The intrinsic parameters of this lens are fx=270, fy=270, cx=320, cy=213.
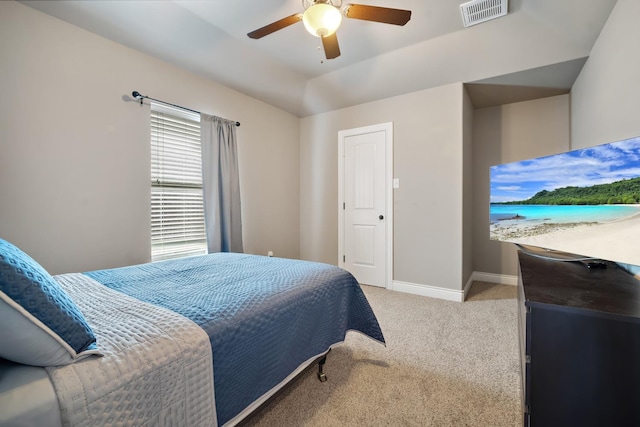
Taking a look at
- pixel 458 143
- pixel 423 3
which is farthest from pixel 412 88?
pixel 423 3

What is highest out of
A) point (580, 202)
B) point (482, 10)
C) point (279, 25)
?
point (482, 10)

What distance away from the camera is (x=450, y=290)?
3.11 meters

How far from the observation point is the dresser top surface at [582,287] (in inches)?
37.9

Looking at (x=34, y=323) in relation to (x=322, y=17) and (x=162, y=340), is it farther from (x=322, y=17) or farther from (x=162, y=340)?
(x=322, y=17)

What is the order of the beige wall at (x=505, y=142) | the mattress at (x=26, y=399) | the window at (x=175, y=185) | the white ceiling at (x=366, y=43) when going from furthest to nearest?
the beige wall at (x=505, y=142) < the window at (x=175, y=185) < the white ceiling at (x=366, y=43) < the mattress at (x=26, y=399)

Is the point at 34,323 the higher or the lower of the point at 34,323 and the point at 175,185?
the lower

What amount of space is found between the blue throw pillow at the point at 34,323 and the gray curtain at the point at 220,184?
2256mm

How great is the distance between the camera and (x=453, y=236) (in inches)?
122

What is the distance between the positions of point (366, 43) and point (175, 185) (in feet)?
8.08

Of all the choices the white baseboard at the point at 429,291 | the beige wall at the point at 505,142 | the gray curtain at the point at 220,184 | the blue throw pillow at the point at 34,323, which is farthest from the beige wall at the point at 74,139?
the beige wall at the point at 505,142

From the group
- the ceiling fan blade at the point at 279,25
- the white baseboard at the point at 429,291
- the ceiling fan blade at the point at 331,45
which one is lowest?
the white baseboard at the point at 429,291

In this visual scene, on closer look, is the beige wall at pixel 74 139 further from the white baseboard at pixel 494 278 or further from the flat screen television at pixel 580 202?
the white baseboard at pixel 494 278

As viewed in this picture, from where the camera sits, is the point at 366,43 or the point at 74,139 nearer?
the point at 74,139

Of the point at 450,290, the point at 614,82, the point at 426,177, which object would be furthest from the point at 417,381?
the point at 614,82
